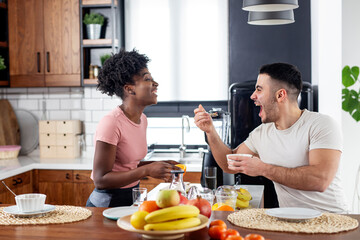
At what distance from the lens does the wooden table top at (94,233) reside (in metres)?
1.69

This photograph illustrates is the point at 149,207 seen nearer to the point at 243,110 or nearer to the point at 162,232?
the point at 162,232

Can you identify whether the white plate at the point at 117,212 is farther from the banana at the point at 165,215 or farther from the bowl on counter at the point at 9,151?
the bowl on counter at the point at 9,151

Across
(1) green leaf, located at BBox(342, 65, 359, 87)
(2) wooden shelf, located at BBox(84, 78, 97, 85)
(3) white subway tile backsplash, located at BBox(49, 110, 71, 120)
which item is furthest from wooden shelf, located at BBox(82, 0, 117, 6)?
(1) green leaf, located at BBox(342, 65, 359, 87)

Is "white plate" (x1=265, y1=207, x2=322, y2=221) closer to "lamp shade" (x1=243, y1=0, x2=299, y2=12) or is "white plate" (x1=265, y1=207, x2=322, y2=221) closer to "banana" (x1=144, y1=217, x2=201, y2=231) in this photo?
"banana" (x1=144, y1=217, x2=201, y2=231)

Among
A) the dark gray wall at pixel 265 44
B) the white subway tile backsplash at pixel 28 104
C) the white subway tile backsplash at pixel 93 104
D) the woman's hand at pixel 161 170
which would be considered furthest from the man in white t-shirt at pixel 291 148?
the white subway tile backsplash at pixel 28 104

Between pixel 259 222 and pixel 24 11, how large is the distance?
3697 mm

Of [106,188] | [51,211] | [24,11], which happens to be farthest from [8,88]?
[51,211]

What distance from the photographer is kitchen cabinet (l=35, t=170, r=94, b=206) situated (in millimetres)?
4367

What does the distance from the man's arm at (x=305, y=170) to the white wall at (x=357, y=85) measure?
2.62 metres

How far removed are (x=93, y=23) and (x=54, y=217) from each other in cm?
291

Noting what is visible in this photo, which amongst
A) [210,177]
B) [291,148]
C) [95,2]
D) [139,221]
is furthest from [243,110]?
[139,221]

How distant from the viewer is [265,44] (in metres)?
4.27

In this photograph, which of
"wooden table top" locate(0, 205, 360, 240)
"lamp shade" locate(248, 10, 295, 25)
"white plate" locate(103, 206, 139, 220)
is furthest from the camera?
"lamp shade" locate(248, 10, 295, 25)

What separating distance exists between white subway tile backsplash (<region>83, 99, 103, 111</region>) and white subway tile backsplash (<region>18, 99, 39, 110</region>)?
662mm
